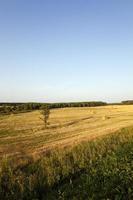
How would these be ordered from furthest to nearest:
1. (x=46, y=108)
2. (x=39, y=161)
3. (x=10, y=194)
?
(x=46, y=108) < (x=39, y=161) < (x=10, y=194)

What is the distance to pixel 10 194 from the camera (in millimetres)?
12656

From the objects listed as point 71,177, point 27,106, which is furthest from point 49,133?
point 27,106

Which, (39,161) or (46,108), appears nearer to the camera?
(39,161)

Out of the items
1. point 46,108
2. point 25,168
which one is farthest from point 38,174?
point 46,108

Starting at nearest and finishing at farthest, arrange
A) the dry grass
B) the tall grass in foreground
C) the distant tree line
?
the tall grass in foreground
the dry grass
the distant tree line

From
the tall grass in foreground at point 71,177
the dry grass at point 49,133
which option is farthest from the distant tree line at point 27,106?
the tall grass in foreground at point 71,177

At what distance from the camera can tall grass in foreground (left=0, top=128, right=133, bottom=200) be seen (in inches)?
456

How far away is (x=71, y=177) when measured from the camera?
14039mm

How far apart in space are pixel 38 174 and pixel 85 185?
300cm

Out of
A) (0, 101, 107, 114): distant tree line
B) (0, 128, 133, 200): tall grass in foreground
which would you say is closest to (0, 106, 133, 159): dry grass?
(0, 128, 133, 200): tall grass in foreground

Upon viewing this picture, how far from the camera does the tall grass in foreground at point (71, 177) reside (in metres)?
11.6

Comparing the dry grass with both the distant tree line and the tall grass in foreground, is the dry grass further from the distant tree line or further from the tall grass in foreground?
the distant tree line

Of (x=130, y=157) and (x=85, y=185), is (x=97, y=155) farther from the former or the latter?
(x=85, y=185)

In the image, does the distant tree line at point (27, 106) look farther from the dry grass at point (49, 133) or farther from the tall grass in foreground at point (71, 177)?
the tall grass in foreground at point (71, 177)
